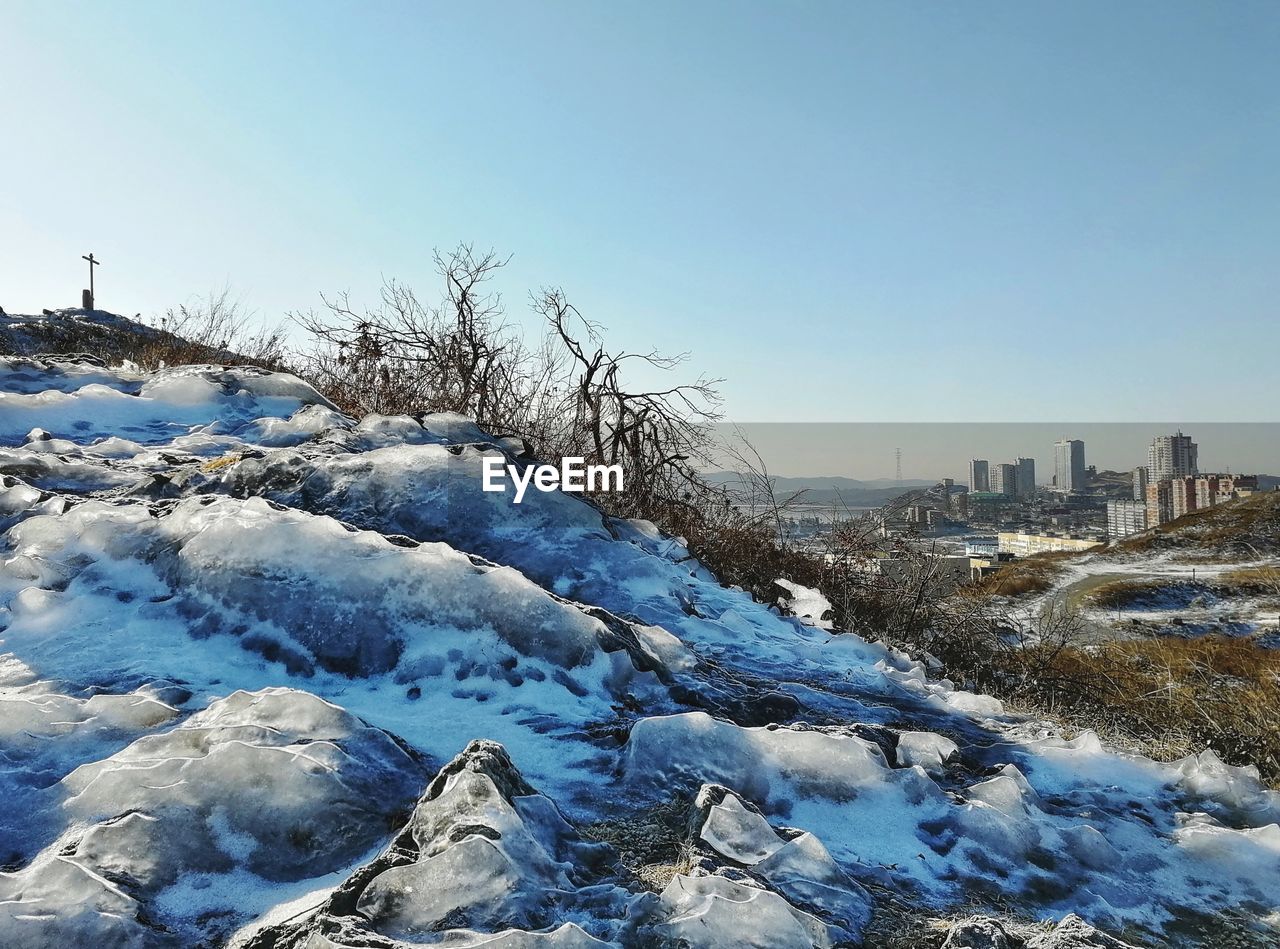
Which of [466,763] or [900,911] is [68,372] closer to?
[466,763]

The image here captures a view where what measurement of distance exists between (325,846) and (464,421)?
367cm

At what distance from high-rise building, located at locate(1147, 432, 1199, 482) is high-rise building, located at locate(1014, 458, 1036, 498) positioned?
16.2m

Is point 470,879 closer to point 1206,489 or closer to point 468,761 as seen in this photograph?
point 468,761

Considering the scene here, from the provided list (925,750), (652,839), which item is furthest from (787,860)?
(925,750)

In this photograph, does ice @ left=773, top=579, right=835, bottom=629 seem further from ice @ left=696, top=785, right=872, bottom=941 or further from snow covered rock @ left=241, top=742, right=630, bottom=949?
snow covered rock @ left=241, top=742, right=630, bottom=949

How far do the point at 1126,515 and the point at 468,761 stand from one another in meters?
105

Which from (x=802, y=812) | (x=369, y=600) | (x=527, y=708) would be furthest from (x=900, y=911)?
(x=369, y=600)

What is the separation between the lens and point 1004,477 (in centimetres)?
8956

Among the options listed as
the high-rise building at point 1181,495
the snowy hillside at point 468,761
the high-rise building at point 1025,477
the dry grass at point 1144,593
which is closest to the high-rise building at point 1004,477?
the high-rise building at point 1025,477

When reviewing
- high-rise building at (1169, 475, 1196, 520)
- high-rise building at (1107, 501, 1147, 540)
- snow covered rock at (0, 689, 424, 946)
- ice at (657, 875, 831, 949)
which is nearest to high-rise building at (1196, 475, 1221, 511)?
high-rise building at (1169, 475, 1196, 520)

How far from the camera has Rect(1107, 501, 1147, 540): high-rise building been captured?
284 feet

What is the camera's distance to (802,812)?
6.98 feet

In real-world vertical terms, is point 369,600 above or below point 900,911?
above

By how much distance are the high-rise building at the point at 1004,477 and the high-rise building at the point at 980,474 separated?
1.88 feet
